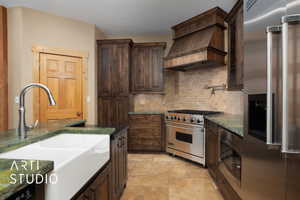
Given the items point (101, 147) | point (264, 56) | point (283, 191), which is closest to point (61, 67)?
point (101, 147)

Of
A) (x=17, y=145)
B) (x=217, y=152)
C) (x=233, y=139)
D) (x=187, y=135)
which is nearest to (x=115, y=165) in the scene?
Result: (x=17, y=145)

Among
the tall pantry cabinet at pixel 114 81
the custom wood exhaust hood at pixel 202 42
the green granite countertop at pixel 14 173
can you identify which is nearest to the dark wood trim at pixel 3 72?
the tall pantry cabinet at pixel 114 81

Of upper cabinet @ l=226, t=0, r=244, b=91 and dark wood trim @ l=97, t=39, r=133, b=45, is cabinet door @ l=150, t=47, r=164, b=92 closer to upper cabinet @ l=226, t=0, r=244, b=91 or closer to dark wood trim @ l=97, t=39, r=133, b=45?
dark wood trim @ l=97, t=39, r=133, b=45

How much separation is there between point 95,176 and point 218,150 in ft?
5.67

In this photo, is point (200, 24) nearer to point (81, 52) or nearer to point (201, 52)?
point (201, 52)

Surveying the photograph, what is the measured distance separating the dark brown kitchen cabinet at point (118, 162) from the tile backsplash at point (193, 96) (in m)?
2.17

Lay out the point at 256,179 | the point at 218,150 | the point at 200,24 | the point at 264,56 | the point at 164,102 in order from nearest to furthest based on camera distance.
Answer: the point at 264,56, the point at 256,179, the point at 218,150, the point at 200,24, the point at 164,102

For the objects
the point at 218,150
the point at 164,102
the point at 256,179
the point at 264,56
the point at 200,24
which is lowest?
the point at 218,150

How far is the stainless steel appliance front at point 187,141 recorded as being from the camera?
9.77 feet

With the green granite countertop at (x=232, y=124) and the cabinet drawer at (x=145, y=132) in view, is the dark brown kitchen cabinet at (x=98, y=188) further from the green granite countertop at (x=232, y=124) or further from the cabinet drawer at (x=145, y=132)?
the cabinet drawer at (x=145, y=132)

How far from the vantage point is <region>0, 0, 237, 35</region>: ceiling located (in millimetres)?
2906

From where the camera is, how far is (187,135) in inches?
126

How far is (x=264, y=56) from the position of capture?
991mm

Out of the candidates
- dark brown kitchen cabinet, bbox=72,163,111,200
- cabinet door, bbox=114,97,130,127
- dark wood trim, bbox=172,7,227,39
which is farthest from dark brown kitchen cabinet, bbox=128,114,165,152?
dark brown kitchen cabinet, bbox=72,163,111,200
